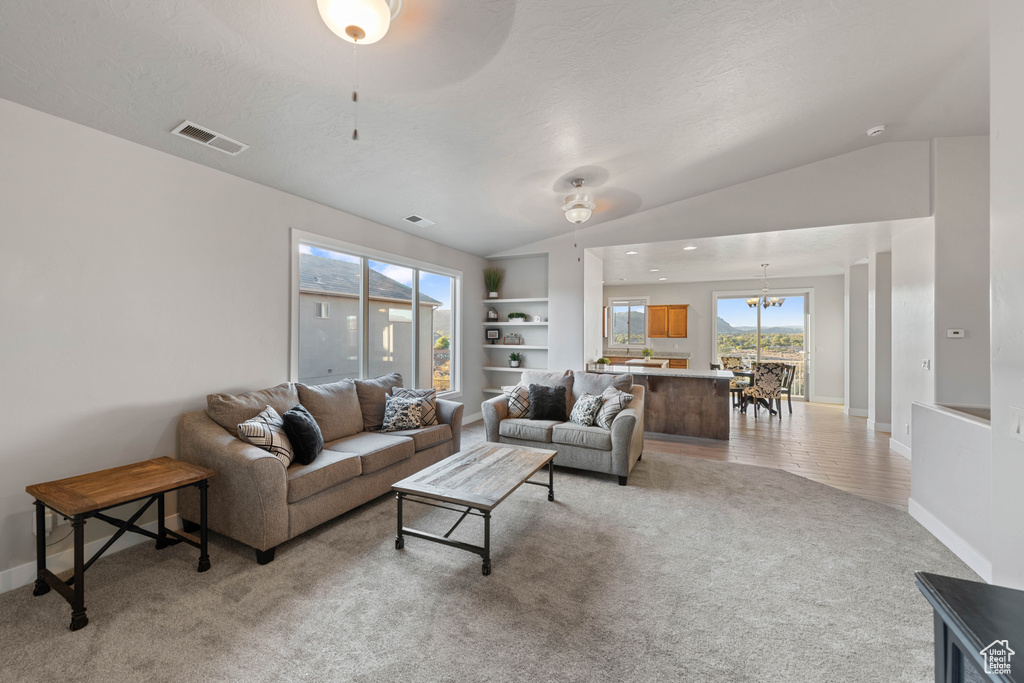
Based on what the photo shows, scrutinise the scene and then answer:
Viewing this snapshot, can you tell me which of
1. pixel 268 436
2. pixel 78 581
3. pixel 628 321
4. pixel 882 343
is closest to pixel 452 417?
pixel 268 436

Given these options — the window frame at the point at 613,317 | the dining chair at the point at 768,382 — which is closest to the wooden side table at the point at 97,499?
the dining chair at the point at 768,382

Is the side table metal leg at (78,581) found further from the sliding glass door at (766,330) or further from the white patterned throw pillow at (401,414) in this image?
the sliding glass door at (766,330)

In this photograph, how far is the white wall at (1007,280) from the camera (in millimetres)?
1583

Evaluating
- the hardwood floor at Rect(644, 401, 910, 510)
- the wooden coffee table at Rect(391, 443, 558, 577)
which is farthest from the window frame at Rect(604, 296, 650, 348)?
the wooden coffee table at Rect(391, 443, 558, 577)

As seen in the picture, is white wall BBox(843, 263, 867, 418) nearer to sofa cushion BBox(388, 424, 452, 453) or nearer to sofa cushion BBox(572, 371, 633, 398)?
sofa cushion BBox(572, 371, 633, 398)

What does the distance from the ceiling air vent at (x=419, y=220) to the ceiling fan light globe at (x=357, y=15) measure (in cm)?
293

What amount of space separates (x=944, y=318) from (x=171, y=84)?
634 centimetres

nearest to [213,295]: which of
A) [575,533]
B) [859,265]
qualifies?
[575,533]

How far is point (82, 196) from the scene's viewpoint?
2.43 metres

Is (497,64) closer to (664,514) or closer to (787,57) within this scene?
(787,57)

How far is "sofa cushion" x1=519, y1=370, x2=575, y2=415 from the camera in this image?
4633 mm

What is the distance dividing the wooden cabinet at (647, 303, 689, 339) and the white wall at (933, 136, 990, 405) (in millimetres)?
5407

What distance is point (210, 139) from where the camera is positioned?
2689 millimetres

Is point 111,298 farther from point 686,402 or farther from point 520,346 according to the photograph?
point 686,402
